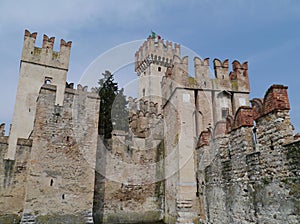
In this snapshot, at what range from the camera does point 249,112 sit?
7.47 metres

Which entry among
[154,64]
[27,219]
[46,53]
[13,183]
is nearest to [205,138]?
[27,219]

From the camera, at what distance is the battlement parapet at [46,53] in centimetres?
1605

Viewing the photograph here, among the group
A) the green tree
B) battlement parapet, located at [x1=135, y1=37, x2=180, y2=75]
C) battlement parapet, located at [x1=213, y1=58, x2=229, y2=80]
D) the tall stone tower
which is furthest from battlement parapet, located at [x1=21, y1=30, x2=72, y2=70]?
battlement parapet, located at [x1=135, y1=37, x2=180, y2=75]

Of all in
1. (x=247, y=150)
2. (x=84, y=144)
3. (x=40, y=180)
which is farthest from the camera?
(x=84, y=144)

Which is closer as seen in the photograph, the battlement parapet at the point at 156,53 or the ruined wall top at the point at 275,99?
the ruined wall top at the point at 275,99

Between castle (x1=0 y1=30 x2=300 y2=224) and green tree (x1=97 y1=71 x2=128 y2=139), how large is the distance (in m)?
2.65

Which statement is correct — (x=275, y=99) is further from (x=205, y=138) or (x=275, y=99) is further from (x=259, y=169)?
(x=205, y=138)

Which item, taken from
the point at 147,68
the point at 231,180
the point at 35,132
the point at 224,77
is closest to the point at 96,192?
the point at 35,132

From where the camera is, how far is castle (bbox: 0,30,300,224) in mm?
6090

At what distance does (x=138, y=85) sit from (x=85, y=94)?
28149 millimetres

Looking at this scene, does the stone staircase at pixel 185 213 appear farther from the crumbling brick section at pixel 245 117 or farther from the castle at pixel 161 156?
the crumbling brick section at pixel 245 117

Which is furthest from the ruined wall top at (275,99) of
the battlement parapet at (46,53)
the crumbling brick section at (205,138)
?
the battlement parapet at (46,53)

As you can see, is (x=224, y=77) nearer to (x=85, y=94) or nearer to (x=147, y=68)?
(x=85, y=94)

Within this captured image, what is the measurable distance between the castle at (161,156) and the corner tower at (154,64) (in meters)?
19.6
